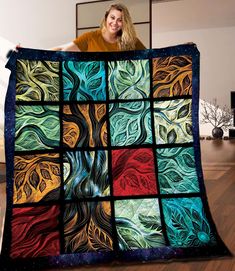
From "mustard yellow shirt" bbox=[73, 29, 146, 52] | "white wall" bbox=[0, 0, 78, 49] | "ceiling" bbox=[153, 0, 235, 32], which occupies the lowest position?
"mustard yellow shirt" bbox=[73, 29, 146, 52]

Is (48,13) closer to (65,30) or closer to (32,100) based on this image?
(65,30)

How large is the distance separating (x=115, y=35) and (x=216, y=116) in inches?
281

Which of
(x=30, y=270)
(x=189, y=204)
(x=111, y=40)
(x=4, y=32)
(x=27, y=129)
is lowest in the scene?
(x=30, y=270)

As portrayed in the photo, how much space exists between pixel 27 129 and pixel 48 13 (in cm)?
421

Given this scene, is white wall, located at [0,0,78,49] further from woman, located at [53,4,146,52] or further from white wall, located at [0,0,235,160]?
woman, located at [53,4,146,52]

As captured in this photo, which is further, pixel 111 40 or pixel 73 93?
pixel 111 40

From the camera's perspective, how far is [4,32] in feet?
18.2

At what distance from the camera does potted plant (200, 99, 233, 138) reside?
27.6 ft

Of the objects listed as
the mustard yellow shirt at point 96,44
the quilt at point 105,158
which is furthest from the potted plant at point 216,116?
the quilt at point 105,158

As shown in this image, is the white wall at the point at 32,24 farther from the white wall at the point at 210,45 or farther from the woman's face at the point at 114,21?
the white wall at the point at 210,45

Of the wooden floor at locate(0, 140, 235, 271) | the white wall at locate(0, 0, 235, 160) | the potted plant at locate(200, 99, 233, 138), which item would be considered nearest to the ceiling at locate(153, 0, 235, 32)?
the white wall at locate(0, 0, 235, 160)

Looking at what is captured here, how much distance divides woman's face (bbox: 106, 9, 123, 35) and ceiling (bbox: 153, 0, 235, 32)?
467 centimetres

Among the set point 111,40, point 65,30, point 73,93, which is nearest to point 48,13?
point 65,30

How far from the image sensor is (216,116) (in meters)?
9.09
